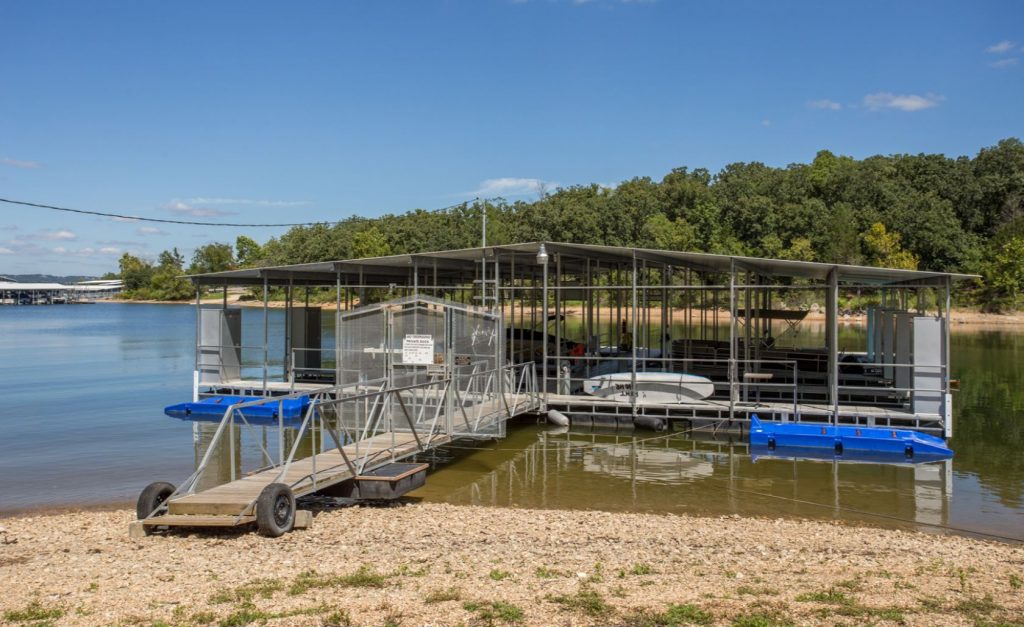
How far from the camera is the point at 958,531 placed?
11.3m

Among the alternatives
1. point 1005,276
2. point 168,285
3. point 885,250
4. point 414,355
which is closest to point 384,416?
point 414,355

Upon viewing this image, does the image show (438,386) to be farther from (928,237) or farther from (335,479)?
→ (928,237)

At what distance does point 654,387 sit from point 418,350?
6.22 m

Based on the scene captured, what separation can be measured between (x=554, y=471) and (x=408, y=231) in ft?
217

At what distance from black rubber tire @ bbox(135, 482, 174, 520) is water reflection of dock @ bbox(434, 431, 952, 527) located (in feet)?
13.4

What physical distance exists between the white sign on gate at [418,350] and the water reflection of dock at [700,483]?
2.00 metres

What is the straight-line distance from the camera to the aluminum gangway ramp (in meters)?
10.1

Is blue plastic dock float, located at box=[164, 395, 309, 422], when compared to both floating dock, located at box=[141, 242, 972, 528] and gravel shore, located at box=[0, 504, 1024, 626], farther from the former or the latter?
gravel shore, located at box=[0, 504, 1024, 626]

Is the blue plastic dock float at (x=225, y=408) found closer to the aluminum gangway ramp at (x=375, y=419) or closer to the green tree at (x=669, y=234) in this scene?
the aluminum gangway ramp at (x=375, y=419)

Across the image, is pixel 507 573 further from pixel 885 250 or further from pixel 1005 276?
pixel 1005 276

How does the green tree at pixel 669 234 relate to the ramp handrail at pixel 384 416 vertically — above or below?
above

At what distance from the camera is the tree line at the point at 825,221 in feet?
208

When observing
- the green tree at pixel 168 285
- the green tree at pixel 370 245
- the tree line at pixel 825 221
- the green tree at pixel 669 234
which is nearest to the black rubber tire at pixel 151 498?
the tree line at pixel 825 221

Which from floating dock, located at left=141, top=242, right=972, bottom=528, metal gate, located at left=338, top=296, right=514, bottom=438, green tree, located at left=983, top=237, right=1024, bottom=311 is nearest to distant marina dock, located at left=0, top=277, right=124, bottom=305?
green tree, located at left=983, top=237, right=1024, bottom=311
